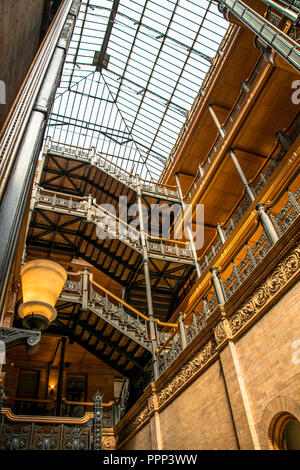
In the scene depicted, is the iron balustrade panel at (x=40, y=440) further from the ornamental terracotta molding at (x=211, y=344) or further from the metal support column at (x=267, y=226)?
the metal support column at (x=267, y=226)

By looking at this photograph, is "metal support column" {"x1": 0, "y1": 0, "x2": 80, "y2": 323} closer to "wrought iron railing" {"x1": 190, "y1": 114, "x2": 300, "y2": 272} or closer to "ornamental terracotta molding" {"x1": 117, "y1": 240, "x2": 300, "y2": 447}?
"ornamental terracotta molding" {"x1": 117, "y1": 240, "x2": 300, "y2": 447}

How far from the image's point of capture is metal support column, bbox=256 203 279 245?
26.7ft

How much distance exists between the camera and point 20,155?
2.63 m

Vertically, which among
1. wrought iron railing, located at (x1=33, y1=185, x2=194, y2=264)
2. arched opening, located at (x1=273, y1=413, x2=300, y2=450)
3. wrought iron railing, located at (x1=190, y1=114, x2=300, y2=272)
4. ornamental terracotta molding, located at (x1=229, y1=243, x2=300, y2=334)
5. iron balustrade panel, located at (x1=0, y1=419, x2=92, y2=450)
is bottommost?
arched opening, located at (x1=273, y1=413, x2=300, y2=450)

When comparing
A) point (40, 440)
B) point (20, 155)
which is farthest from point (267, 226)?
point (40, 440)

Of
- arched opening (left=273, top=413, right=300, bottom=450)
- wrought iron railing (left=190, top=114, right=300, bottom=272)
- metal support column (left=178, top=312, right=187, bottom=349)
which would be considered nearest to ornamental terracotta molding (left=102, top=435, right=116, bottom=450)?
metal support column (left=178, top=312, right=187, bottom=349)

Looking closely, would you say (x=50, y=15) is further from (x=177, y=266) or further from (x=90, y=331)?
(x=177, y=266)

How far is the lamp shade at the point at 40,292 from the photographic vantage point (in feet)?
11.4

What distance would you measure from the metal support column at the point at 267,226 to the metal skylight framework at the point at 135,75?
18.3 meters

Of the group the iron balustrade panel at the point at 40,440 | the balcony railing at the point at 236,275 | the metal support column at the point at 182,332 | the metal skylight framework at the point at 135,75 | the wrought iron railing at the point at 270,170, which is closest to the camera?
the iron balustrade panel at the point at 40,440

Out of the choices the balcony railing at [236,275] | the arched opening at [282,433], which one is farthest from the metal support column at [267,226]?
the arched opening at [282,433]

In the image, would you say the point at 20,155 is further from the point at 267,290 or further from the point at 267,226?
the point at 267,226

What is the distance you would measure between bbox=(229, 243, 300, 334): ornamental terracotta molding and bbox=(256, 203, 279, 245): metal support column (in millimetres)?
812

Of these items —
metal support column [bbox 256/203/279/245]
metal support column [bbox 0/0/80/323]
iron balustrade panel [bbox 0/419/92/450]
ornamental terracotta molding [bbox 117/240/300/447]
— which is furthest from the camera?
metal support column [bbox 256/203/279/245]
